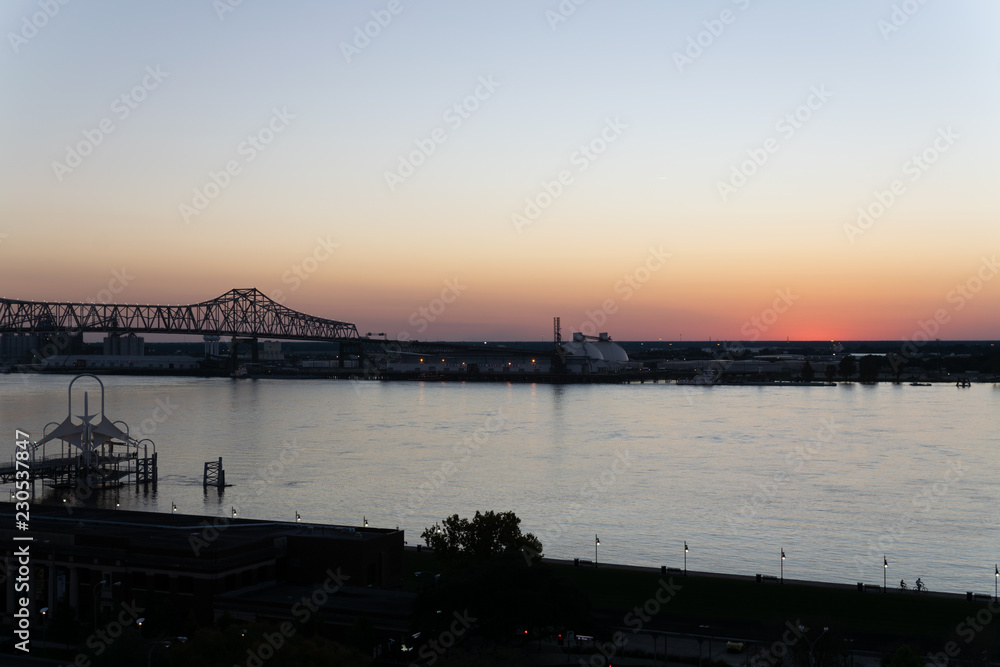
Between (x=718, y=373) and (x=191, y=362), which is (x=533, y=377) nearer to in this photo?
(x=718, y=373)

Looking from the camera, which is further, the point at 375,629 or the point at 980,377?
the point at 980,377

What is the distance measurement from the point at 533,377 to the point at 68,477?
2742 inches

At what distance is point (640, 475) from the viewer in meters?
29.5

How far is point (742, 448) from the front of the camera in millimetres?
36375

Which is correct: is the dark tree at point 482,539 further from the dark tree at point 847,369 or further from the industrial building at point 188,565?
the dark tree at point 847,369

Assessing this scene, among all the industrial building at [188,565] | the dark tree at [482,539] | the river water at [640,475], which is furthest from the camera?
the river water at [640,475]

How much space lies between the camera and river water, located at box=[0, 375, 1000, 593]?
19891 millimetres

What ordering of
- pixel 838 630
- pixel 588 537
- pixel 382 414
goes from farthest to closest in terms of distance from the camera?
pixel 382 414
pixel 588 537
pixel 838 630

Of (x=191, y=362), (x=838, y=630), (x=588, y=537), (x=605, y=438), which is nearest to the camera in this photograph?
(x=838, y=630)

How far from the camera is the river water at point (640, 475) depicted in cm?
1989

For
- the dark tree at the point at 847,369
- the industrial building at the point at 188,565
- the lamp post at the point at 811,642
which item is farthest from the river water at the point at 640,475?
the dark tree at the point at 847,369

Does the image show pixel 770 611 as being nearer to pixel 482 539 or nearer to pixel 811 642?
pixel 811 642

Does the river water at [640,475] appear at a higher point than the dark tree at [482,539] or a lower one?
lower

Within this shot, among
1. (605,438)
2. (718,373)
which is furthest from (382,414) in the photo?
(718,373)
